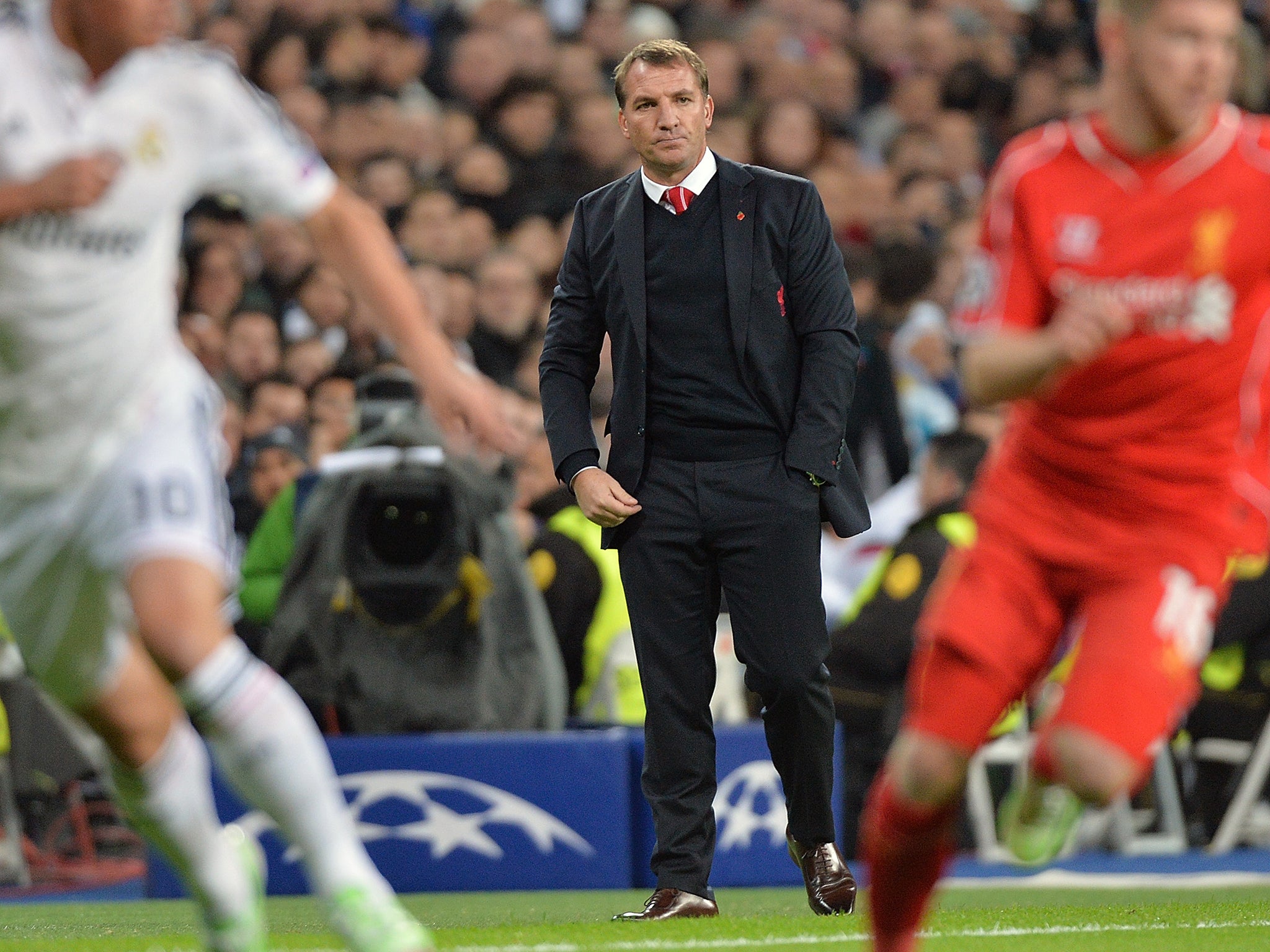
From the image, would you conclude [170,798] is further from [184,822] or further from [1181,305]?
[1181,305]

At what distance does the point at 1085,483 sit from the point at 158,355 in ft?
6.14

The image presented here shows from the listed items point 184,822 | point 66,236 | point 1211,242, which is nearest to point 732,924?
point 184,822

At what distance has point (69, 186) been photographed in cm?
387

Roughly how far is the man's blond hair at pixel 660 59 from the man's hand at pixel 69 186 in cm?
262

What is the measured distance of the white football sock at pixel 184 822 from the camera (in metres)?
4.16

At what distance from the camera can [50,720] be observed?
29.9 feet

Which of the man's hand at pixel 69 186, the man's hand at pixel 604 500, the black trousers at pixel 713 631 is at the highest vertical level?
the man's hand at pixel 69 186

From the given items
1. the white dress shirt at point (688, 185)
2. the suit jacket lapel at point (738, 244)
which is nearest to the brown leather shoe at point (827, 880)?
the white dress shirt at point (688, 185)

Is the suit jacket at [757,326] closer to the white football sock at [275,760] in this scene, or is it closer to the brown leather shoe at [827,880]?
the brown leather shoe at [827,880]

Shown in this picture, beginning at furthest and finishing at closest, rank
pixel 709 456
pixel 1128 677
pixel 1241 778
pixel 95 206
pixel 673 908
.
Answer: pixel 1241 778 → pixel 709 456 → pixel 673 908 → pixel 95 206 → pixel 1128 677

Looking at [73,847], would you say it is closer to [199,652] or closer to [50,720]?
[50,720]

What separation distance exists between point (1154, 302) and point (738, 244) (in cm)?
244

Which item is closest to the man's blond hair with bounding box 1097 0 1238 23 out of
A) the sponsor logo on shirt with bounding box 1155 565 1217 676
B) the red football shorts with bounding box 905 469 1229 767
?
the red football shorts with bounding box 905 469 1229 767

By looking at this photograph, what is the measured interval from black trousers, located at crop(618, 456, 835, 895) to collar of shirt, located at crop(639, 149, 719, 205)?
83 centimetres
